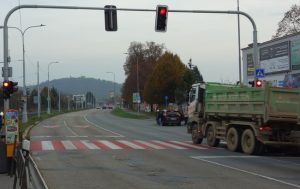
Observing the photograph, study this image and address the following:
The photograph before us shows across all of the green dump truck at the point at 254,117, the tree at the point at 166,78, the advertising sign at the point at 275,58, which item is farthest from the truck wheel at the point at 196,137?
the tree at the point at 166,78

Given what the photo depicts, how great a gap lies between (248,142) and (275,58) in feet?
68.8

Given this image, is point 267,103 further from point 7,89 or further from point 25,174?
point 25,174

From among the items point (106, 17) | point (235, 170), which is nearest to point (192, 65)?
point (106, 17)

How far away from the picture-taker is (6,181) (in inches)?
516

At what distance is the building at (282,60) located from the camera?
122 feet

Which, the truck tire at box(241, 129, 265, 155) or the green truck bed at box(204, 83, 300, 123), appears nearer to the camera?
the green truck bed at box(204, 83, 300, 123)

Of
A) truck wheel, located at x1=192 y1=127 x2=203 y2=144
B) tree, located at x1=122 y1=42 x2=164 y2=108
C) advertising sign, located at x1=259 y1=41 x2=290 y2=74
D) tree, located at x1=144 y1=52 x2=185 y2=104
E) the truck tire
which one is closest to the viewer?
the truck tire

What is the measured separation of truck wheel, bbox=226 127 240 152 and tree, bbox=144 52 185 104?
172 ft

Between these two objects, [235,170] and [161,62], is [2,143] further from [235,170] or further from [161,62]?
[161,62]

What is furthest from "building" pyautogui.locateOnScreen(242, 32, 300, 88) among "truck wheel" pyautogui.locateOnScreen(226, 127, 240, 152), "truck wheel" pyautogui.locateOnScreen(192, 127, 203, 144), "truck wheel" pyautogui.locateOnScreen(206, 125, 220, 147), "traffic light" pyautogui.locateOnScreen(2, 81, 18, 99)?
"traffic light" pyautogui.locateOnScreen(2, 81, 18, 99)

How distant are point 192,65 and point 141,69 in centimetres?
2714

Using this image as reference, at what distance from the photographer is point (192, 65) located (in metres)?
75.9

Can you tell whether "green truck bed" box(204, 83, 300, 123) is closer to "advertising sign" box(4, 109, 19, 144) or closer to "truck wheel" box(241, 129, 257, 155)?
"truck wheel" box(241, 129, 257, 155)

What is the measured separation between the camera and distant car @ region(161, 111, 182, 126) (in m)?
49.7
